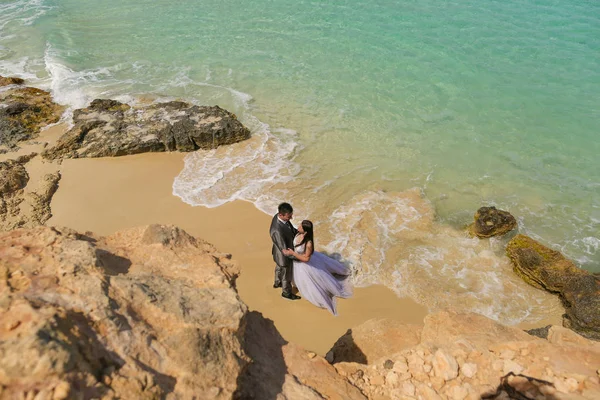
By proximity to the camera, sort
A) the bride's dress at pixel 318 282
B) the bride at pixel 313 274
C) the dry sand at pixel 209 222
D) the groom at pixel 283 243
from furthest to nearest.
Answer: the dry sand at pixel 209 222
the bride's dress at pixel 318 282
the bride at pixel 313 274
the groom at pixel 283 243

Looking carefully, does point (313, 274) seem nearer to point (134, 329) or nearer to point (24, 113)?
point (134, 329)

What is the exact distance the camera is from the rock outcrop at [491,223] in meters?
8.38

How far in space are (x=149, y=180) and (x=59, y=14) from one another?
60.3 ft

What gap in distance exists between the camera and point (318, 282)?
668cm

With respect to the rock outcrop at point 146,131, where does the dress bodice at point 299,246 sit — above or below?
above

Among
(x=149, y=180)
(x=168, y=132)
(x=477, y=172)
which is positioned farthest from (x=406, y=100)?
(x=149, y=180)

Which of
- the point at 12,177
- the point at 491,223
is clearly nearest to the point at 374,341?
the point at 491,223

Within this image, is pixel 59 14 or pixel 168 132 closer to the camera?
pixel 168 132

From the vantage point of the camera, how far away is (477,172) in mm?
10641

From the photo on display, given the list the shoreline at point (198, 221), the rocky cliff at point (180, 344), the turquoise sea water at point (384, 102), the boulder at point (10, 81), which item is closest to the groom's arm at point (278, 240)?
the shoreline at point (198, 221)

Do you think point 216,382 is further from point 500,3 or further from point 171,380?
point 500,3

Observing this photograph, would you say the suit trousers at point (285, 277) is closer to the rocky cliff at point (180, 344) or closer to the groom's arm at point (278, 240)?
the groom's arm at point (278, 240)

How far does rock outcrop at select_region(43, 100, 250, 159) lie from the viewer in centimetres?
1058

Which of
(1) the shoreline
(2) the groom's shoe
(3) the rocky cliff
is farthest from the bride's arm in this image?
(3) the rocky cliff
